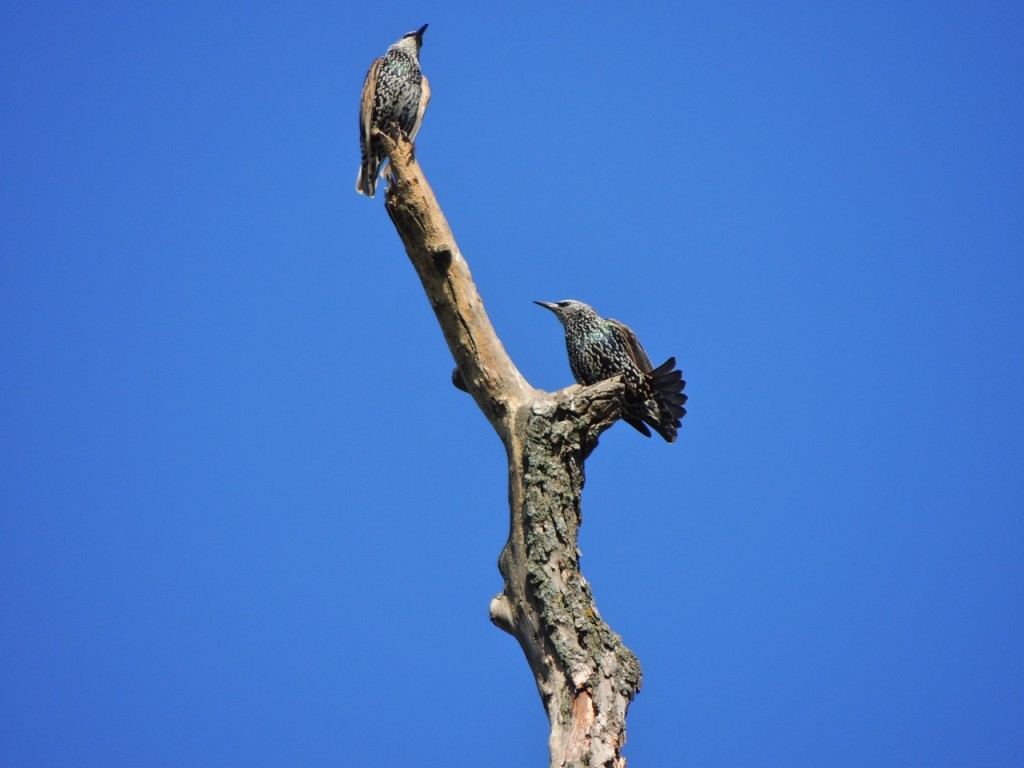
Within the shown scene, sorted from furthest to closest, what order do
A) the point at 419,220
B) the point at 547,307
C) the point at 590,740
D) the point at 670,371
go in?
the point at 547,307 → the point at 670,371 → the point at 419,220 → the point at 590,740

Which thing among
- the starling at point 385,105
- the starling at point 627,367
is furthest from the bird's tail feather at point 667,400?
the starling at point 385,105

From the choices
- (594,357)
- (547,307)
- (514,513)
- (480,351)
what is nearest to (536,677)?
(514,513)

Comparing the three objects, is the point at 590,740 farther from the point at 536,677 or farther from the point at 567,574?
the point at 567,574

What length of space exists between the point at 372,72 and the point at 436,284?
2.31m

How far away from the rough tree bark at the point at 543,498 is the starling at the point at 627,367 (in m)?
0.87

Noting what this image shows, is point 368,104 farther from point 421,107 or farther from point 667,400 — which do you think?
point 667,400

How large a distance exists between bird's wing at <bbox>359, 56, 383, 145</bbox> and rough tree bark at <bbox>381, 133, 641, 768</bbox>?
140 cm

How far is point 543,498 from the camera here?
393 centimetres

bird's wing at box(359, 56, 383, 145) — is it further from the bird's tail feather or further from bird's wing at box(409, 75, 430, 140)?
the bird's tail feather

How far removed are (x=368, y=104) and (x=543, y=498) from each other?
3.08 metres

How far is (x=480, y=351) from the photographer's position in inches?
169

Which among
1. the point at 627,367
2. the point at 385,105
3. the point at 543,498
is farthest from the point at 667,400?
the point at 385,105

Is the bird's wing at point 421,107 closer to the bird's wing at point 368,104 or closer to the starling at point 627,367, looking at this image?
the bird's wing at point 368,104

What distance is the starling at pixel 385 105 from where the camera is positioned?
595 centimetres
